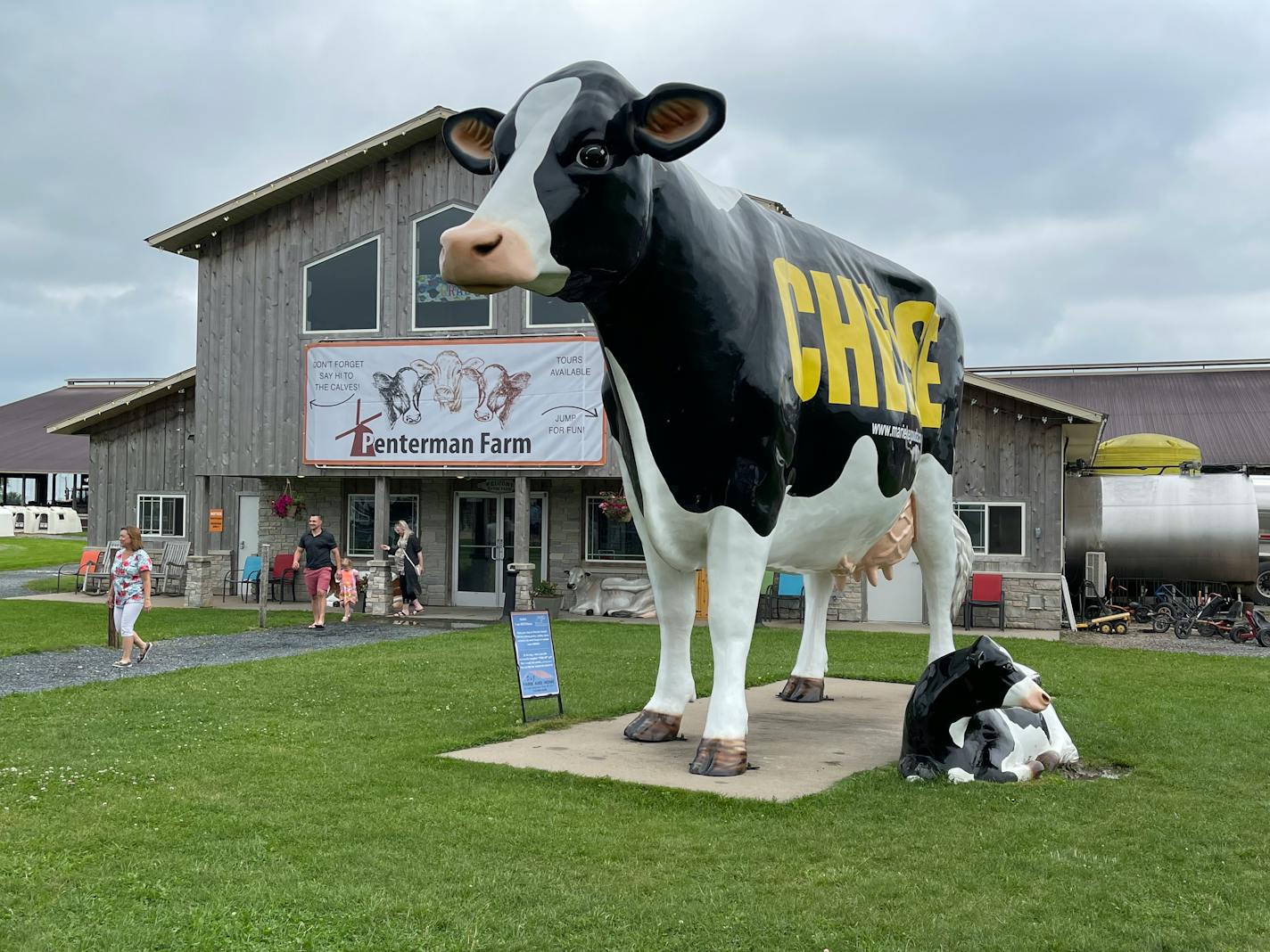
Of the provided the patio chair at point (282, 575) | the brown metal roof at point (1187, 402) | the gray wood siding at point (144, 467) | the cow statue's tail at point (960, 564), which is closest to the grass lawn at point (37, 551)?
the gray wood siding at point (144, 467)

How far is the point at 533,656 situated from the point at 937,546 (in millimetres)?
2883

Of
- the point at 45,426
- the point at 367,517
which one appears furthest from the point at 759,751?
the point at 45,426

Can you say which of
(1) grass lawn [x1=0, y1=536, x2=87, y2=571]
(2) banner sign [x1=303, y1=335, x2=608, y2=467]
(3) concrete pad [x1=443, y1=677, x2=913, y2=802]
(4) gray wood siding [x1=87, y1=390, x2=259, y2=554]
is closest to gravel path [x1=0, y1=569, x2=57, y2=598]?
(1) grass lawn [x1=0, y1=536, x2=87, y2=571]

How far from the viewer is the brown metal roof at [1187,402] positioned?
97.8 ft

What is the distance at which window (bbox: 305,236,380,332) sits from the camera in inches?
750

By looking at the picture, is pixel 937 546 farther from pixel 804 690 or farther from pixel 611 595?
pixel 611 595

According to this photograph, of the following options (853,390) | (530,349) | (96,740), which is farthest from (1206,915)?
(530,349)

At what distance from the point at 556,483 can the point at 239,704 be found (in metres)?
11.3

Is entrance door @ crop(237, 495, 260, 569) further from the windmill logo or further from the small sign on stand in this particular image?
the small sign on stand

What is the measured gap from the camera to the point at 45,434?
47.1m

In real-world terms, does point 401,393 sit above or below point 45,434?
below

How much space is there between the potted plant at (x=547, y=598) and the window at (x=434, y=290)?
445 cm

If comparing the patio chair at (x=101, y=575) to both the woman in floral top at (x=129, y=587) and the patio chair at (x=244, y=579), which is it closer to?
the patio chair at (x=244, y=579)

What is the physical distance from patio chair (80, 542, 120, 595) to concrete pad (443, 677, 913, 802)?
54.2 feet
